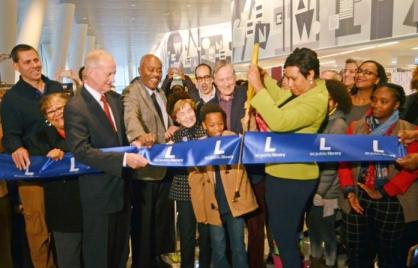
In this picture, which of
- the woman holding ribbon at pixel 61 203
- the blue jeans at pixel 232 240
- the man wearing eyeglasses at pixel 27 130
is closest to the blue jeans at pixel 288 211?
the blue jeans at pixel 232 240

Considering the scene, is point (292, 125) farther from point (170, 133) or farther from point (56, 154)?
point (56, 154)

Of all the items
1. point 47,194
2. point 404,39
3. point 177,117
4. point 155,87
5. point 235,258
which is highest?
point 404,39

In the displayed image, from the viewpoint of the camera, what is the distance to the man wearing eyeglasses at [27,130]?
10.1 feet

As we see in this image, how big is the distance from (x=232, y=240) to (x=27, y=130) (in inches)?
72.2

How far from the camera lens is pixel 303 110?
2512 millimetres

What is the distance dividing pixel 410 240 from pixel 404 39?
12.1ft

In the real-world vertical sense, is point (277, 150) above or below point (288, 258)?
above

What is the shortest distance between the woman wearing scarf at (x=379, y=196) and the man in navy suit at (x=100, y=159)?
163cm

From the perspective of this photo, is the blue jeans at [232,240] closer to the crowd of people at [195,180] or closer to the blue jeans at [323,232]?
the crowd of people at [195,180]

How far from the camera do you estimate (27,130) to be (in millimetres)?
3152

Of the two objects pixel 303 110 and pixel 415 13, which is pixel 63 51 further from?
pixel 303 110

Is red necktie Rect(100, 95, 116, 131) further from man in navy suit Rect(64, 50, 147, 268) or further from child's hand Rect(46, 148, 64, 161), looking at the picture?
child's hand Rect(46, 148, 64, 161)

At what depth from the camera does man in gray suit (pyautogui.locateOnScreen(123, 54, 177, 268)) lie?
3.30 m

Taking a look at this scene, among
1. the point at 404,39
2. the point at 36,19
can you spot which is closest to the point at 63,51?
the point at 36,19
